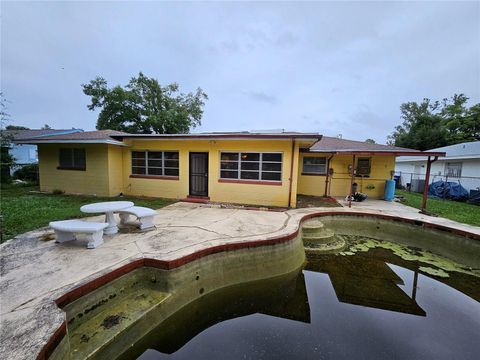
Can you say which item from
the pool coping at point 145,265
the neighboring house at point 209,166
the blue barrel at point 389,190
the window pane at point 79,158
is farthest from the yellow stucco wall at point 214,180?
the blue barrel at point 389,190

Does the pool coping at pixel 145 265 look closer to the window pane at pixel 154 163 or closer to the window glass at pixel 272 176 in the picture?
the window glass at pixel 272 176

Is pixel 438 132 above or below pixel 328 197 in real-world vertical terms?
above

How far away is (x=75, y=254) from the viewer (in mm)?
3307

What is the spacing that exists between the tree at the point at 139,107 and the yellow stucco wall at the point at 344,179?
16.3 m

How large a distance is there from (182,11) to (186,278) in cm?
1153

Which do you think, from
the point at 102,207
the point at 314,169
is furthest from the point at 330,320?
the point at 314,169

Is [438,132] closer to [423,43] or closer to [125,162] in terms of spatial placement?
[423,43]

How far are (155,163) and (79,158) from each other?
128 inches

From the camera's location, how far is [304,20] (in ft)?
31.9

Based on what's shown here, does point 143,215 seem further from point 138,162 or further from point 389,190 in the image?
point 389,190

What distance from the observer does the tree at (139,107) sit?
67.0 ft

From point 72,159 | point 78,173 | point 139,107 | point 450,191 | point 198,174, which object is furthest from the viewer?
point 139,107

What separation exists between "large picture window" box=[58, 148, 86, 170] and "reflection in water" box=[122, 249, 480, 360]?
8596mm

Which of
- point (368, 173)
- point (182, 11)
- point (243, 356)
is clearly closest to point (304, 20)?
point (182, 11)
